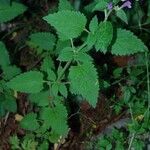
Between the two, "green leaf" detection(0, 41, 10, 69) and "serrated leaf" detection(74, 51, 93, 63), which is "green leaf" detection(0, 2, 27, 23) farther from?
"serrated leaf" detection(74, 51, 93, 63)

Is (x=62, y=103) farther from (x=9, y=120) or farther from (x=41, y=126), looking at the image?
(x=9, y=120)

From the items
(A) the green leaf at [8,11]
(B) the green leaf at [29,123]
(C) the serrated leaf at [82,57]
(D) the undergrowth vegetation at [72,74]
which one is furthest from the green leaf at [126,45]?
(B) the green leaf at [29,123]

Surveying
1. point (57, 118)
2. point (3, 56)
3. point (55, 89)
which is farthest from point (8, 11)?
point (57, 118)

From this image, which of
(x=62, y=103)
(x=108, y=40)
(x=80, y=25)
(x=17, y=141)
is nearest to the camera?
(x=108, y=40)

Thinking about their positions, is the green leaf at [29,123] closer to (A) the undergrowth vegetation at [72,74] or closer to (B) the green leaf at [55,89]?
(A) the undergrowth vegetation at [72,74]

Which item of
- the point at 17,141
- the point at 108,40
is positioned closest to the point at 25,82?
the point at 17,141

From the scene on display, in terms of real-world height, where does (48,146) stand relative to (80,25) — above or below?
below

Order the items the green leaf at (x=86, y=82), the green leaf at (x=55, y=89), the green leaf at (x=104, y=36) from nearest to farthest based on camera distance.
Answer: the green leaf at (x=104, y=36) < the green leaf at (x=86, y=82) < the green leaf at (x=55, y=89)

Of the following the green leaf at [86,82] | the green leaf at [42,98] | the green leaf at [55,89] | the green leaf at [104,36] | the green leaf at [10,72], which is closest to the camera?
the green leaf at [104,36]
